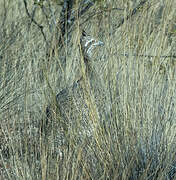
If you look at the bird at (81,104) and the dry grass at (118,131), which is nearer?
the dry grass at (118,131)

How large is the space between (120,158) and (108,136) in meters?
0.12

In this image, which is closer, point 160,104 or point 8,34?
point 160,104

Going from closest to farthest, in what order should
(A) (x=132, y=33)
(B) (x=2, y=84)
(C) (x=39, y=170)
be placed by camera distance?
(C) (x=39, y=170)
(A) (x=132, y=33)
(B) (x=2, y=84)

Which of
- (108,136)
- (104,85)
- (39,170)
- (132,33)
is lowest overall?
(39,170)

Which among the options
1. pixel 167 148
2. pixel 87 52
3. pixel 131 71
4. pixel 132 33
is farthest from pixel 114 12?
pixel 167 148

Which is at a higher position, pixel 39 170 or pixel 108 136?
pixel 108 136

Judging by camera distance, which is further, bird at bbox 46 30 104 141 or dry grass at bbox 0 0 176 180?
bird at bbox 46 30 104 141

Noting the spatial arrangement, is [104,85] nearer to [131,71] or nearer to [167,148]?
[131,71]

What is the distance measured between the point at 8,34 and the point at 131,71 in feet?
4.89

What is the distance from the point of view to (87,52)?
84.2 inches

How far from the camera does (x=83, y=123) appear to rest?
5.66ft

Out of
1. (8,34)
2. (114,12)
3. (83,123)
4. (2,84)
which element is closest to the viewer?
(83,123)

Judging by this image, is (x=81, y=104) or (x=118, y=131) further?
(x=81, y=104)

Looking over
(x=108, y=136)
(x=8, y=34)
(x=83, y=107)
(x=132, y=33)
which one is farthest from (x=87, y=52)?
(x=8, y=34)
